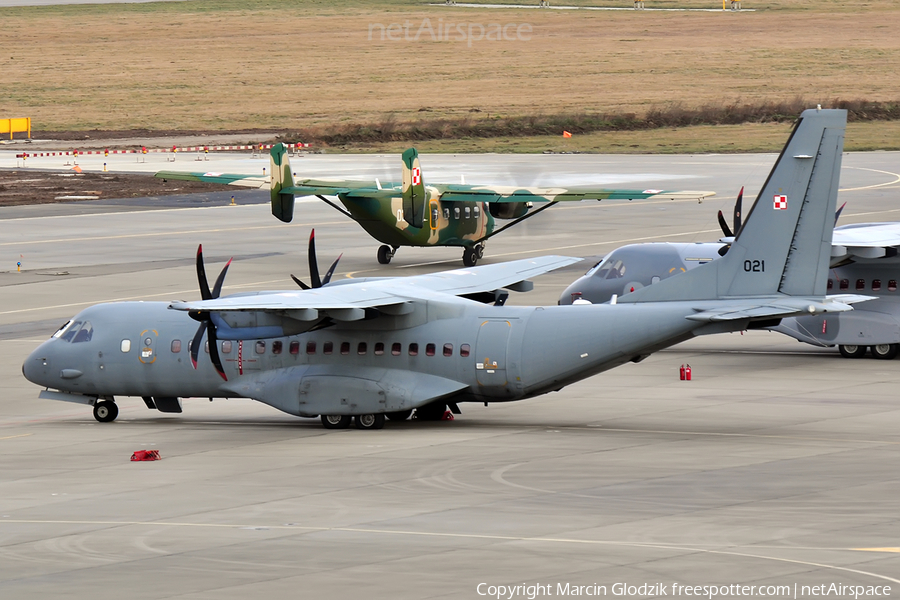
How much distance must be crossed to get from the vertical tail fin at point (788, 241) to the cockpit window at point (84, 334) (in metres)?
12.0

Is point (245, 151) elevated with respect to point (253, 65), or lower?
lower

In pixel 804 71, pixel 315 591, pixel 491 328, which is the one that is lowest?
pixel 315 591

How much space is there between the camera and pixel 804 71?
509ft

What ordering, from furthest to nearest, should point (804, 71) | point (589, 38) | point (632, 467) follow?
point (589, 38)
point (804, 71)
point (632, 467)

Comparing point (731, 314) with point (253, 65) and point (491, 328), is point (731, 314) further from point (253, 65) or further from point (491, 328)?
point (253, 65)

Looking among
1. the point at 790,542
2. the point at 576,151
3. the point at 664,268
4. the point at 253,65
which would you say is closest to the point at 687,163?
the point at 576,151

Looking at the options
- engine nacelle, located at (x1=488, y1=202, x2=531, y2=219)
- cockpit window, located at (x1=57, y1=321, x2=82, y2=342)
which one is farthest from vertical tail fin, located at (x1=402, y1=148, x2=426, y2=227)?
cockpit window, located at (x1=57, y1=321, x2=82, y2=342)

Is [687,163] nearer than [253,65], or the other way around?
[687,163]

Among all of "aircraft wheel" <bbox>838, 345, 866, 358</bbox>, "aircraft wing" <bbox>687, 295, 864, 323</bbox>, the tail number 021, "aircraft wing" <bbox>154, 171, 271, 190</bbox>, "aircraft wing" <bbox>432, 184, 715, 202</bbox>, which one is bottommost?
"aircraft wheel" <bbox>838, 345, 866, 358</bbox>

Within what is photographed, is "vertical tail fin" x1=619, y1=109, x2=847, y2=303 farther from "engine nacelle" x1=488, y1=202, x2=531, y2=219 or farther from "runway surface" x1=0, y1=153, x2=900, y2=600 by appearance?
"engine nacelle" x1=488, y1=202, x2=531, y2=219

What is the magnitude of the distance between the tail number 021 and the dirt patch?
57.5m

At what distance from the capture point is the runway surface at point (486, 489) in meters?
16.5

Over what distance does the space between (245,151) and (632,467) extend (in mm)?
85221

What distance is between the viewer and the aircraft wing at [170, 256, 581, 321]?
Answer: 2569 centimetres
